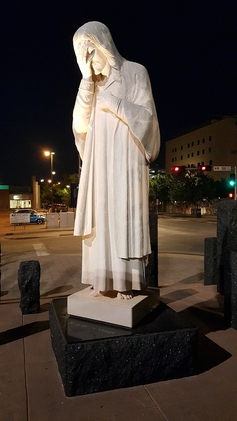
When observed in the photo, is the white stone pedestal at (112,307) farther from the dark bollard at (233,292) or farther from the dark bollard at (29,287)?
the dark bollard at (29,287)

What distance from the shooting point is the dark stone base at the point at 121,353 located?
2842 mm

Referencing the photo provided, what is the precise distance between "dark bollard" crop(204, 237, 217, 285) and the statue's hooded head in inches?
191

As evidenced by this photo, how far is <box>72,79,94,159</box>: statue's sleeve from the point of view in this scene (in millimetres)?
3244

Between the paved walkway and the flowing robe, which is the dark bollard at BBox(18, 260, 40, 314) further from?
the flowing robe

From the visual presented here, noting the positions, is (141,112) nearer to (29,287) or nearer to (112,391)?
(112,391)

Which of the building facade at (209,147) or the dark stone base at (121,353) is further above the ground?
the building facade at (209,147)

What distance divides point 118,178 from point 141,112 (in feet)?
2.14

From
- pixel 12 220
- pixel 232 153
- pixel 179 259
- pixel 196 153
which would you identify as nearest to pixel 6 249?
pixel 179 259

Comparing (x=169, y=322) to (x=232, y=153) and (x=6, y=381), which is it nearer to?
(x=6, y=381)

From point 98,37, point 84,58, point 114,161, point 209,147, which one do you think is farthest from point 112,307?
point 209,147

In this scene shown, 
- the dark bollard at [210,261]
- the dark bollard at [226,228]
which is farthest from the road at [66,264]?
the dark bollard at [226,228]

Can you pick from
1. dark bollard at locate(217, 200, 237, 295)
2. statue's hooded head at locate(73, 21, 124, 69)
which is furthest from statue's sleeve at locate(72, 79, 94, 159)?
dark bollard at locate(217, 200, 237, 295)

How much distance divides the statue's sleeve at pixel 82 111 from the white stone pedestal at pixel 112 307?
5.29 ft

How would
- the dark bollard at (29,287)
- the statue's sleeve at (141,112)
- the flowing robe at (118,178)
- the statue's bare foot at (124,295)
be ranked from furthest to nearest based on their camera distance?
the dark bollard at (29,287) → the statue's bare foot at (124,295) → the flowing robe at (118,178) → the statue's sleeve at (141,112)
